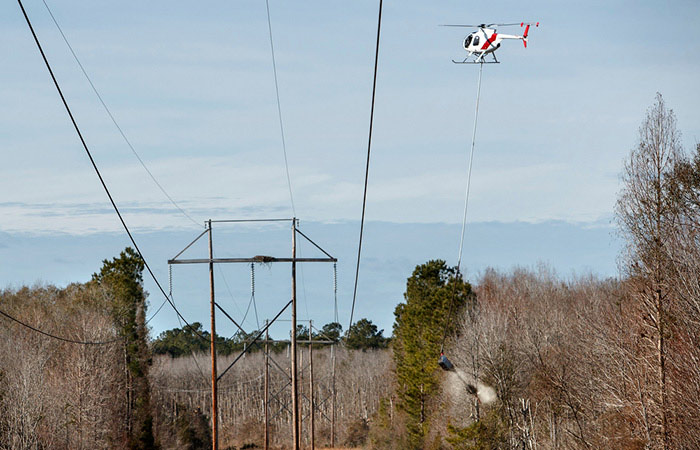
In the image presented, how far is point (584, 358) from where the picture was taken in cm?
4200

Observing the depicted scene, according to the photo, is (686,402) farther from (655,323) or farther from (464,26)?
(464,26)

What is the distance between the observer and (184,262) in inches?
1168

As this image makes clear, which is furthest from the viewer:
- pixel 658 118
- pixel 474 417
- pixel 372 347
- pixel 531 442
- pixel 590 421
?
pixel 372 347

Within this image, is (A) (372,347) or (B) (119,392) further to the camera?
(A) (372,347)

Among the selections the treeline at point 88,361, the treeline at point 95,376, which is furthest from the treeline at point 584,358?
the treeline at point 88,361

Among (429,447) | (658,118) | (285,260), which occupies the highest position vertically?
(658,118)

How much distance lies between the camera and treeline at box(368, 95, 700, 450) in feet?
101

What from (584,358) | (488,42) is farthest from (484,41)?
(584,358)

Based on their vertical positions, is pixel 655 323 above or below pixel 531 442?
above

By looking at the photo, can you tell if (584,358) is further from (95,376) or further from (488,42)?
(95,376)

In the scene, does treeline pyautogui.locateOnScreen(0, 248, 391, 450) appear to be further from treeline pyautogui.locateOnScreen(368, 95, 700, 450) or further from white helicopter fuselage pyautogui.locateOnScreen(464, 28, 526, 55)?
white helicopter fuselage pyautogui.locateOnScreen(464, 28, 526, 55)

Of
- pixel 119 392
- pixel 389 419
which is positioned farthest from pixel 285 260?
pixel 389 419

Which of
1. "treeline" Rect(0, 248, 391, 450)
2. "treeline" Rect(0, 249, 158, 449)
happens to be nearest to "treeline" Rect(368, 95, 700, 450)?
"treeline" Rect(0, 248, 391, 450)

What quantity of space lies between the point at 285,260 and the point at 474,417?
71.8ft
